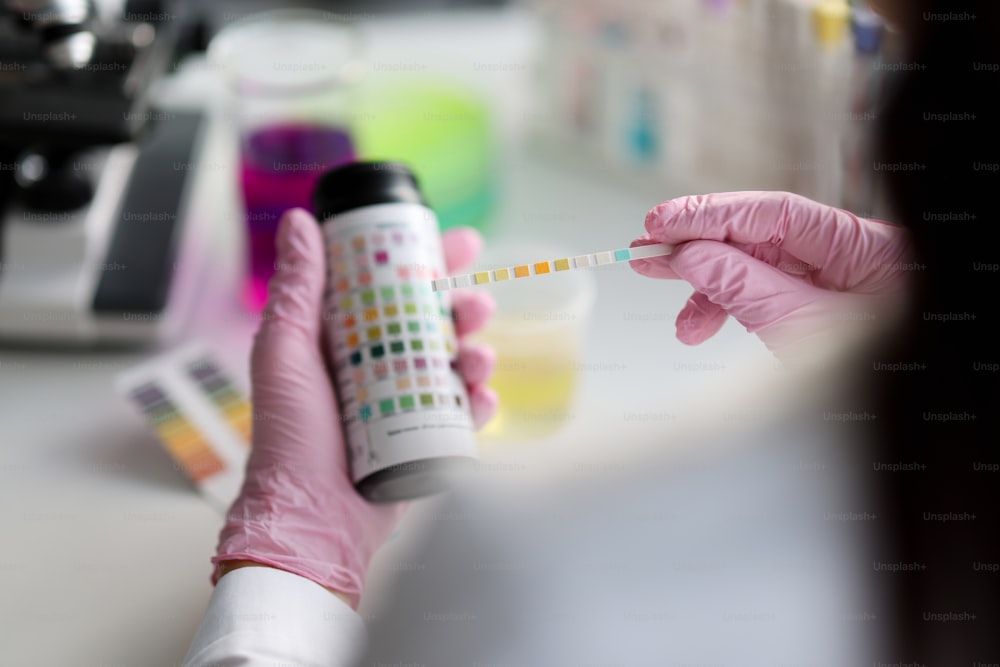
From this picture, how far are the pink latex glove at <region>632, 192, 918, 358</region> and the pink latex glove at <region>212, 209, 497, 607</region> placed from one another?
8.7 inches

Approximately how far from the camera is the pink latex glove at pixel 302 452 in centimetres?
77

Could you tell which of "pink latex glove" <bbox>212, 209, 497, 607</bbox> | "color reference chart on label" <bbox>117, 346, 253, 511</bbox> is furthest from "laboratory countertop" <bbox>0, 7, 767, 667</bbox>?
"pink latex glove" <bbox>212, 209, 497, 607</bbox>

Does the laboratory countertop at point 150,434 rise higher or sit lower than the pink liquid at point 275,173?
lower

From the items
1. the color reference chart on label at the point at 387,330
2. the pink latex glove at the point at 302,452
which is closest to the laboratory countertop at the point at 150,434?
the pink latex glove at the point at 302,452

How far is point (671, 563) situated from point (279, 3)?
160 centimetres

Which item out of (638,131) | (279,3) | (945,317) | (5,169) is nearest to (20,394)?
(5,169)

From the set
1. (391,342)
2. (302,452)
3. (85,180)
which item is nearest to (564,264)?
(391,342)

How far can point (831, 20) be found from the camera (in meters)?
1.06

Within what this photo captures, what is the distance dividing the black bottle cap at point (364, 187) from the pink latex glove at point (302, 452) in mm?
38

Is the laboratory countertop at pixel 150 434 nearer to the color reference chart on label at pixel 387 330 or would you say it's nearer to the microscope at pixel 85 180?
the microscope at pixel 85 180

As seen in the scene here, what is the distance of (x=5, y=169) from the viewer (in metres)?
1.12

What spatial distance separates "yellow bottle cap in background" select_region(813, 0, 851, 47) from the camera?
1056 mm

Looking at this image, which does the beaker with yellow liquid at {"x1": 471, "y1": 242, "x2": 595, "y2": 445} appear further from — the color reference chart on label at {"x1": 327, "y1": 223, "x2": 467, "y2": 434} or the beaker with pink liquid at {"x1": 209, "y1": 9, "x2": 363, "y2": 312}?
the beaker with pink liquid at {"x1": 209, "y1": 9, "x2": 363, "y2": 312}

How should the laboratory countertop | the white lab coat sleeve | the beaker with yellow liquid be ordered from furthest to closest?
the beaker with yellow liquid → the laboratory countertop → the white lab coat sleeve
